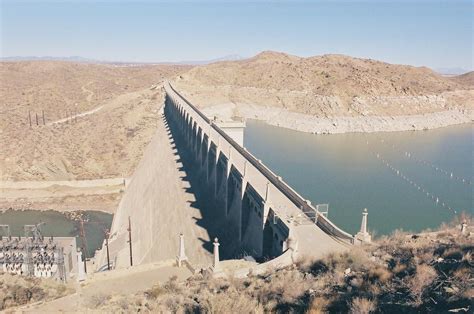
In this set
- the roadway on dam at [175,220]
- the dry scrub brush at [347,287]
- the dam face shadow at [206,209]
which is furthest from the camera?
the dam face shadow at [206,209]

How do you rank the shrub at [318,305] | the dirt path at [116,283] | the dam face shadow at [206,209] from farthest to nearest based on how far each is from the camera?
the dam face shadow at [206,209] → the dirt path at [116,283] → the shrub at [318,305]

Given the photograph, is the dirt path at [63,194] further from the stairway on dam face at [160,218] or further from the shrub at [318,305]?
the shrub at [318,305]

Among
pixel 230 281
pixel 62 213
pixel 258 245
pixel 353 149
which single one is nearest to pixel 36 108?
pixel 62 213

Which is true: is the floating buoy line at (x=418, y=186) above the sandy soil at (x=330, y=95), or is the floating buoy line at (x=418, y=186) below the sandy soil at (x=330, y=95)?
below

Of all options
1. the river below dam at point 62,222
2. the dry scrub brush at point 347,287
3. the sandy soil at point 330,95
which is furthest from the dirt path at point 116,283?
the sandy soil at point 330,95

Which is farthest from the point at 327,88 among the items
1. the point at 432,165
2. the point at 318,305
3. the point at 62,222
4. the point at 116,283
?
the point at 318,305

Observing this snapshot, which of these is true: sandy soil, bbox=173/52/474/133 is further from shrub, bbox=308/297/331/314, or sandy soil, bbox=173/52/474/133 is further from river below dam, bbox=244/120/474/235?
shrub, bbox=308/297/331/314

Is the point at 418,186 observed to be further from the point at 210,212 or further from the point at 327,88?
the point at 327,88
